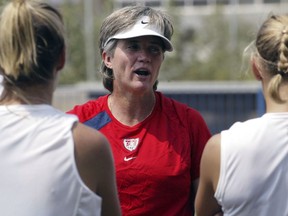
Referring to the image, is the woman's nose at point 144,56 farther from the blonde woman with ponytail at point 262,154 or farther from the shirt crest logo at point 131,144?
the blonde woman with ponytail at point 262,154

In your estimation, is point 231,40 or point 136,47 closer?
point 136,47

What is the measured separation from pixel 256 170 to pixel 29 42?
39.9 inches

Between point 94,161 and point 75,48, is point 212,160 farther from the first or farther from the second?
point 75,48

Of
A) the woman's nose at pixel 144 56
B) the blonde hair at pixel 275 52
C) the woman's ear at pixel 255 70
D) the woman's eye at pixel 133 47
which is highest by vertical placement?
the blonde hair at pixel 275 52

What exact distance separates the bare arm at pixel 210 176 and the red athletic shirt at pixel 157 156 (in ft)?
2.43

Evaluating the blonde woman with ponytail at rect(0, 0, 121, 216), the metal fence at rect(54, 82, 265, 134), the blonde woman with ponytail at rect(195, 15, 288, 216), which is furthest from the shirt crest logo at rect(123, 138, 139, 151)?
the metal fence at rect(54, 82, 265, 134)

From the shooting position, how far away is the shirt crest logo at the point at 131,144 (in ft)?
16.9

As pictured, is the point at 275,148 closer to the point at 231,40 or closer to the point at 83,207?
the point at 83,207

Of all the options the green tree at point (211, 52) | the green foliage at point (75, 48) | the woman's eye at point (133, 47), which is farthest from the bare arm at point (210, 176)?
the green tree at point (211, 52)

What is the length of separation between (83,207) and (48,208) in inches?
5.1

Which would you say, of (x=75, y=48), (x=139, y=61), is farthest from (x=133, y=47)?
(x=75, y=48)

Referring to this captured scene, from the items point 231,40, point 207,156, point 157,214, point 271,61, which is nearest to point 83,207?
point 207,156

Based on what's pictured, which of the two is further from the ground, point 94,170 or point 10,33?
point 10,33

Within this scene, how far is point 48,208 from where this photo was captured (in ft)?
A: 12.5
